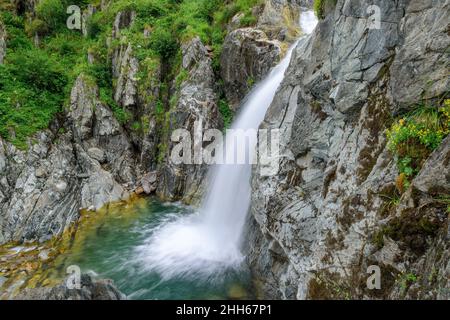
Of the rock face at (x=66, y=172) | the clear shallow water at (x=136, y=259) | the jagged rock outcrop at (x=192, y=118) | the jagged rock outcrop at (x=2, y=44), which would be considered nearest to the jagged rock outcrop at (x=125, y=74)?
the rock face at (x=66, y=172)

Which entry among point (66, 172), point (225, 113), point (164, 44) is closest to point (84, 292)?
point (66, 172)

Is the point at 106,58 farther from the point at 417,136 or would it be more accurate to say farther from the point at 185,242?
the point at 417,136

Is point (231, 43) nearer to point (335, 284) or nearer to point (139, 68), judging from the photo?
point (139, 68)

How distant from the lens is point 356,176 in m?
5.64

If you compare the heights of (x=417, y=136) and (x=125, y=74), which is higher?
(x=125, y=74)

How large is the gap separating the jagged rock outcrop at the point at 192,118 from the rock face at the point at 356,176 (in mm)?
6369

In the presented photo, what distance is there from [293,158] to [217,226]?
4812 millimetres

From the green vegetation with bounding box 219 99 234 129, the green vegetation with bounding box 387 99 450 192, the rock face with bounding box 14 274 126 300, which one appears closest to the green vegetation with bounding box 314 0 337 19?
the green vegetation with bounding box 387 99 450 192

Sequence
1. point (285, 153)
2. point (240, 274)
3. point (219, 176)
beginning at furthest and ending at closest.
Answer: point (219, 176)
point (240, 274)
point (285, 153)

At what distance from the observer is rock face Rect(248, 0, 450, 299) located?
4.22 metres

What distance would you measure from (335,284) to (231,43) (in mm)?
12258

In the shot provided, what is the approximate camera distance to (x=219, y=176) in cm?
1277

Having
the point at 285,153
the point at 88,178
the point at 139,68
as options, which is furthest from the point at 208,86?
the point at 285,153

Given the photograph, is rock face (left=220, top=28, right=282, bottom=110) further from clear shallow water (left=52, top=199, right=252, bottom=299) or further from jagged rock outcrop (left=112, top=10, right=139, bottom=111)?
clear shallow water (left=52, top=199, right=252, bottom=299)
